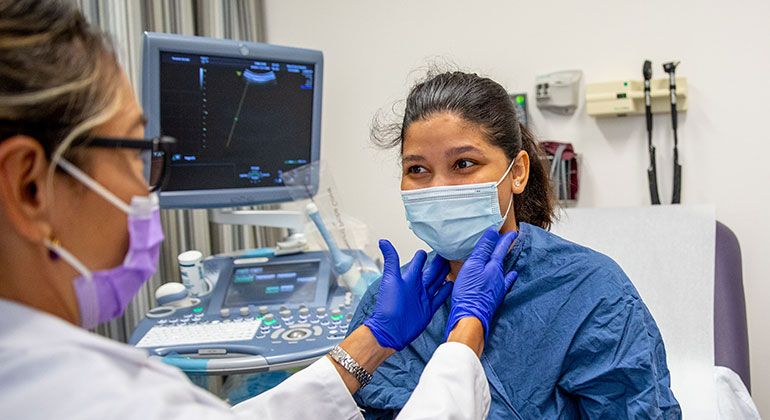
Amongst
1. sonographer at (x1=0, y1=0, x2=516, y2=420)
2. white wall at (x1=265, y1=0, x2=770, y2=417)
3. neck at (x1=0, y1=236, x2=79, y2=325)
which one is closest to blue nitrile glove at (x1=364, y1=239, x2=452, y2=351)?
sonographer at (x1=0, y1=0, x2=516, y2=420)

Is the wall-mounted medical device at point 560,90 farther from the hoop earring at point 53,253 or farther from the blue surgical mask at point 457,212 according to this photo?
the hoop earring at point 53,253

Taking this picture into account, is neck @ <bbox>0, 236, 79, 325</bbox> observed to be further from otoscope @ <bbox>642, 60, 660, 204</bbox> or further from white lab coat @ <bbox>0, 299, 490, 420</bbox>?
otoscope @ <bbox>642, 60, 660, 204</bbox>

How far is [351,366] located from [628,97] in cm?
156

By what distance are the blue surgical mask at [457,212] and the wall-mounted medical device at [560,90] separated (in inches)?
43.9

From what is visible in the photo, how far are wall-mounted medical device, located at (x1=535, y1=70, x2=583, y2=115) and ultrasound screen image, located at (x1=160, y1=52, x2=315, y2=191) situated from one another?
3.07 ft

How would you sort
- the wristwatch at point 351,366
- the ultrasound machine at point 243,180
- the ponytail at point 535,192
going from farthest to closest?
the ultrasound machine at point 243,180 < the ponytail at point 535,192 < the wristwatch at point 351,366

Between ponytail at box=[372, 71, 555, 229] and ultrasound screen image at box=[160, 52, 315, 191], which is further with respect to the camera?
ultrasound screen image at box=[160, 52, 315, 191]

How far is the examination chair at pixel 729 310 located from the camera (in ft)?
5.55

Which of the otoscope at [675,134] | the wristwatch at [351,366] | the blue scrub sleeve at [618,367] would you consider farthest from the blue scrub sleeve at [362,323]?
the otoscope at [675,134]

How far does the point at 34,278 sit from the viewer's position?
642 mm

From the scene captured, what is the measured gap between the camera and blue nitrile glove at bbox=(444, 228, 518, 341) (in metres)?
1.08

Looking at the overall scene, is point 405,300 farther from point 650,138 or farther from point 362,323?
point 650,138

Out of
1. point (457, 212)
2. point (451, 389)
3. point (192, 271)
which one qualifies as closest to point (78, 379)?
point (451, 389)

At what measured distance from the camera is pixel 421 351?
1.25m
